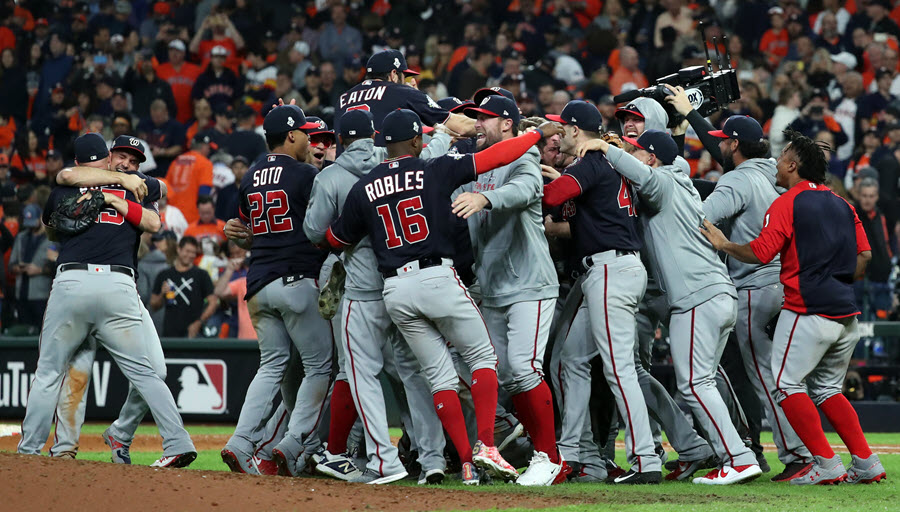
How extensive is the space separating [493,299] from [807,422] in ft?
6.36

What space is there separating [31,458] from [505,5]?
468 inches

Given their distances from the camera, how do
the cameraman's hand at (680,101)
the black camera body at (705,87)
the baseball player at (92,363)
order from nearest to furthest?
→ 1. the baseball player at (92,363)
2. the cameraman's hand at (680,101)
3. the black camera body at (705,87)

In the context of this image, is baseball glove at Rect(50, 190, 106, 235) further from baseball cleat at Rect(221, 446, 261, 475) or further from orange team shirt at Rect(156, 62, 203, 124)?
orange team shirt at Rect(156, 62, 203, 124)

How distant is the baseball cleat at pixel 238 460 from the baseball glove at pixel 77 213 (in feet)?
5.26

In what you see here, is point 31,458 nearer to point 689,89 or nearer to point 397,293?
point 397,293

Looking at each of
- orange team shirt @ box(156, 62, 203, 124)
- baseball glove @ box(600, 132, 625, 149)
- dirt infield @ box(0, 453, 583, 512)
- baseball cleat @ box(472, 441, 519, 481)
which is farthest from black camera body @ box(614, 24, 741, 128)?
orange team shirt @ box(156, 62, 203, 124)

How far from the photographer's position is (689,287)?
6.87 metres

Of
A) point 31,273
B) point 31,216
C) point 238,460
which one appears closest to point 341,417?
point 238,460

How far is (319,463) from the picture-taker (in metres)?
6.98

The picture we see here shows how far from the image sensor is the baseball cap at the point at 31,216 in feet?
42.4

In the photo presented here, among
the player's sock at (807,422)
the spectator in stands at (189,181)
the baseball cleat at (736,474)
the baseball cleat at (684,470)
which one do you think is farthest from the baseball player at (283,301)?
the spectator in stands at (189,181)

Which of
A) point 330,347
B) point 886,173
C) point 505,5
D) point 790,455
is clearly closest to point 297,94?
point 505,5

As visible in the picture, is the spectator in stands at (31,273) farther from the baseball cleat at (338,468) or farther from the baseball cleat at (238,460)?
the baseball cleat at (338,468)

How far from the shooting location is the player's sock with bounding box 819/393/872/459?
6750 mm
